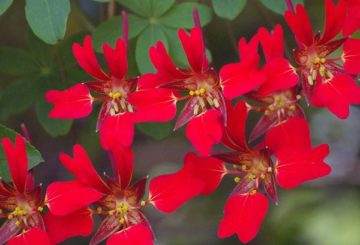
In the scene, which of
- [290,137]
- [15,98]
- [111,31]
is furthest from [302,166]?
[15,98]

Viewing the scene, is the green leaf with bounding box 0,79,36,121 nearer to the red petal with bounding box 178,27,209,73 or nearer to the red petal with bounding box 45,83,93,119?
the red petal with bounding box 45,83,93,119

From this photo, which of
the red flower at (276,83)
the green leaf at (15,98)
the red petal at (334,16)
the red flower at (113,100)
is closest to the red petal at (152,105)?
the red flower at (113,100)

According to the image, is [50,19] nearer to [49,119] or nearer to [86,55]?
[86,55]

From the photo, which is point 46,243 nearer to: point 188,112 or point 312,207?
point 188,112

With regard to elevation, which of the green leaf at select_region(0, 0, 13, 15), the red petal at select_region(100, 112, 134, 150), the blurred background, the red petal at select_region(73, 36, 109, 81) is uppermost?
the green leaf at select_region(0, 0, 13, 15)

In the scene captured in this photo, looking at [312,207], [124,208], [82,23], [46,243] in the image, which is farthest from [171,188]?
[312,207]

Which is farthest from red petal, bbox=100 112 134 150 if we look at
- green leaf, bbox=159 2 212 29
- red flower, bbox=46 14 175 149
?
green leaf, bbox=159 2 212 29

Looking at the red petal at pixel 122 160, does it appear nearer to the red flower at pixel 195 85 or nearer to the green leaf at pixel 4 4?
the red flower at pixel 195 85
